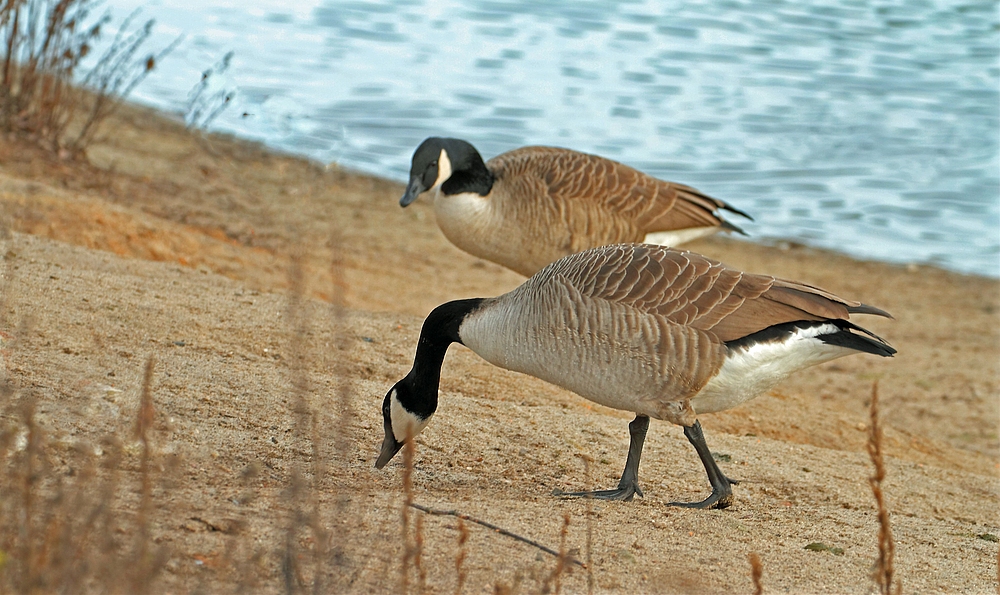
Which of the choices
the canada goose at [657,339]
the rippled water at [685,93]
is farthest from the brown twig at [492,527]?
the rippled water at [685,93]

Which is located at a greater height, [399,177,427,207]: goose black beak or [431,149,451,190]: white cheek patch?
[431,149,451,190]: white cheek patch

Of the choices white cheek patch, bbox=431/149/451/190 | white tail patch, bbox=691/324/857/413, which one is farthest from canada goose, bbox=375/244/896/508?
white cheek patch, bbox=431/149/451/190

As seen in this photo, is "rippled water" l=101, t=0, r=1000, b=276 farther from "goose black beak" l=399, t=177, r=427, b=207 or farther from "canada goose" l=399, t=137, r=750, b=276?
"canada goose" l=399, t=137, r=750, b=276

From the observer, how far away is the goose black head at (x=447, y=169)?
23.6 ft

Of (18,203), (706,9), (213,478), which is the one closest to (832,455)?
(213,478)

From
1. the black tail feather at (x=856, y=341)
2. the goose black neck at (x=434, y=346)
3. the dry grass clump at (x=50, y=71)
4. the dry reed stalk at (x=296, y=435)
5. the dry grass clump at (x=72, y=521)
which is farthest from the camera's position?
the dry grass clump at (x=50, y=71)

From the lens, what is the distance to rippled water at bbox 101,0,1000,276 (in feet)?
40.5

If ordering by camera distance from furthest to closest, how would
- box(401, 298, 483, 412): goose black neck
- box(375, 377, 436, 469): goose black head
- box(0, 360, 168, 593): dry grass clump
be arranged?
box(401, 298, 483, 412): goose black neck, box(375, 377, 436, 469): goose black head, box(0, 360, 168, 593): dry grass clump

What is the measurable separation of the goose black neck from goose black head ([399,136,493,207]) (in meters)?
2.59

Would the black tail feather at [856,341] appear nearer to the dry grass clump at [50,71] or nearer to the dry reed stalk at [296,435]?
the dry reed stalk at [296,435]

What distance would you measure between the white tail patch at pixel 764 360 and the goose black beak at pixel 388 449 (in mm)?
1214

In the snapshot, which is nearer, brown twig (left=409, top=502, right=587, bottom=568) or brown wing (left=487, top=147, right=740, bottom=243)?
brown twig (left=409, top=502, right=587, bottom=568)

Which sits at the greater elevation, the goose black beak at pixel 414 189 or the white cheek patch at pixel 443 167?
the white cheek patch at pixel 443 167

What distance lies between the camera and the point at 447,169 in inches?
285
